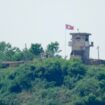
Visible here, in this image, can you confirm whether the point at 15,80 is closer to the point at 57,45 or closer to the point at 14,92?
the point at 14,92

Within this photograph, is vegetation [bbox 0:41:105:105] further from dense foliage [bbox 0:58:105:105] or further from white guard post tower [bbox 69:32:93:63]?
white guard post tower [bbox 69:32:93:63]

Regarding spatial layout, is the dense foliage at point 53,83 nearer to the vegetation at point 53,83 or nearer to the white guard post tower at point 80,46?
the vegetation at point 53,83

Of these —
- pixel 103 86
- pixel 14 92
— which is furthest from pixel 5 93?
pixel 103 86

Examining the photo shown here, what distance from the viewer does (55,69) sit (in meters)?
100

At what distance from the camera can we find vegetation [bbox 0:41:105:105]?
9531 cm

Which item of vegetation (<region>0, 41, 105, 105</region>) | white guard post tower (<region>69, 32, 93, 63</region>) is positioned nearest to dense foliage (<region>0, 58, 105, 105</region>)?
vegetation (<region>0, 41, 105, 105</region>)

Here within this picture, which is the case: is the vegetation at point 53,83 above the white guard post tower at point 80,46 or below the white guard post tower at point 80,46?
below

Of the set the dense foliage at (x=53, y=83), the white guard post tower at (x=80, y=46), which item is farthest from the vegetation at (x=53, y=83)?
the white guard post tower at (x=80, y=46)

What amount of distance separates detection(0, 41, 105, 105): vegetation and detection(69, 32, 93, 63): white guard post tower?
1.54 metres

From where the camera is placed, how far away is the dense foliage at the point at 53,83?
313 feet

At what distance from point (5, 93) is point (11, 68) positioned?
405cm

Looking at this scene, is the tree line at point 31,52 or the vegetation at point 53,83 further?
the tree line at point 31,52

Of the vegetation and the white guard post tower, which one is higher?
the white guard post tower

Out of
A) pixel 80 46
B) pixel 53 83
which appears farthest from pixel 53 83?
pixel 80 46
